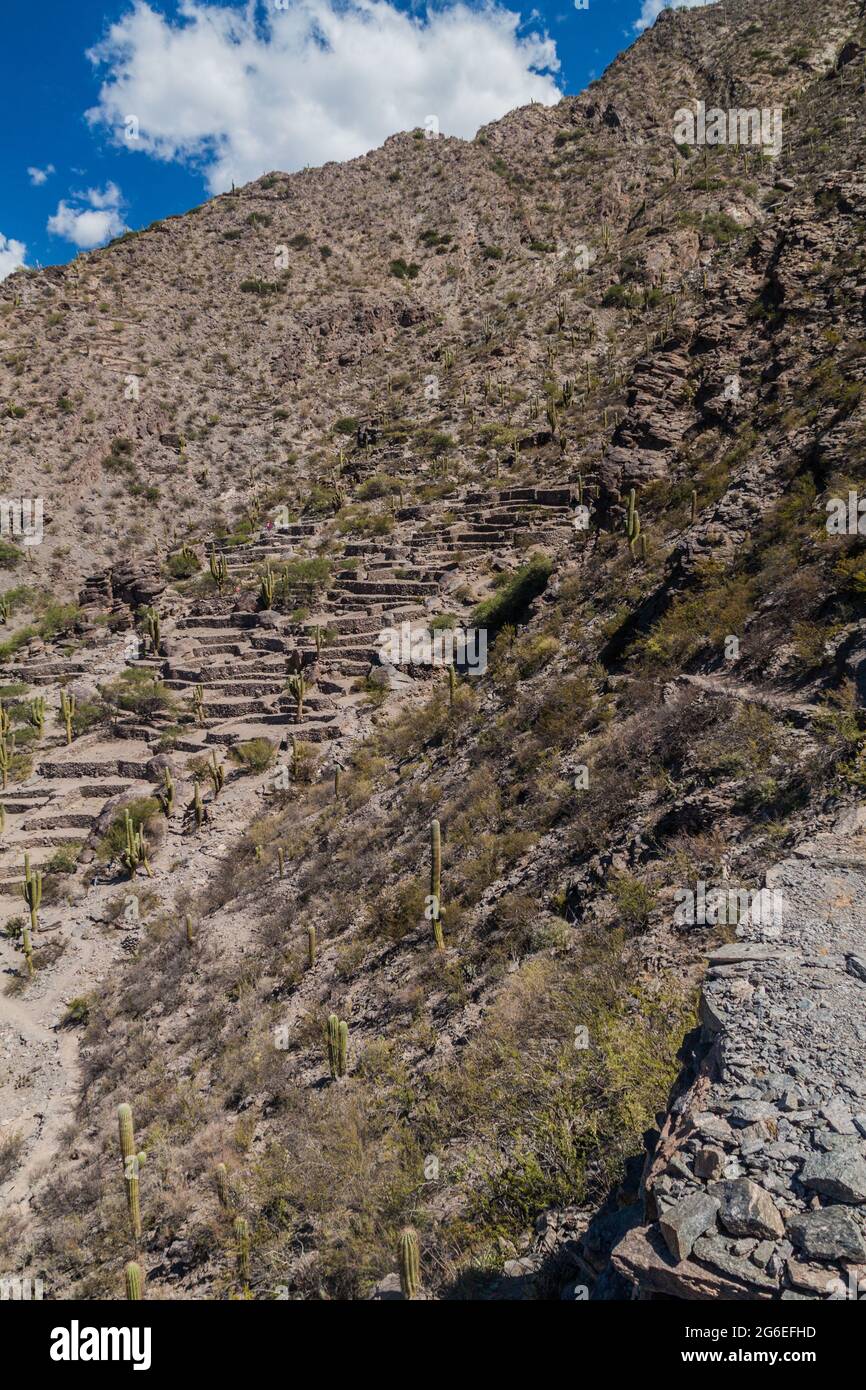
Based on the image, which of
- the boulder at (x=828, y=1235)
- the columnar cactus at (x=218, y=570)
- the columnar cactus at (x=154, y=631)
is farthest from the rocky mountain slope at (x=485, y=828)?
the columnar cactus at (x=218, y=570)

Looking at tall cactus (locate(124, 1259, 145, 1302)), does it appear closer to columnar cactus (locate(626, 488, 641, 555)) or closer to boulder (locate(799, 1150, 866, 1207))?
boulder (locate(799, 1150, 866, 1207))

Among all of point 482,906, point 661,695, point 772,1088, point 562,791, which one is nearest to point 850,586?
point 661,695

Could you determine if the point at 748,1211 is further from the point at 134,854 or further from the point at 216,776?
the point at 216,776

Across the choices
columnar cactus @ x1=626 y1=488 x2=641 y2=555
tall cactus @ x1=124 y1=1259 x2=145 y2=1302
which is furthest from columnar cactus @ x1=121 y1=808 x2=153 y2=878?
columnar cactus @ x1=626 y1=488 x2=641 y2=555

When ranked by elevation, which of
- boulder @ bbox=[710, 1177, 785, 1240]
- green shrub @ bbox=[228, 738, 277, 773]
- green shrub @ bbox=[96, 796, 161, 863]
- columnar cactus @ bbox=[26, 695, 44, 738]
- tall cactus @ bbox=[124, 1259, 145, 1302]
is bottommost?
tall cactus @ bbox=[124, 1259, 145, 1302]

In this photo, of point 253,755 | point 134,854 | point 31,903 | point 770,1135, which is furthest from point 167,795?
point 770,1135
